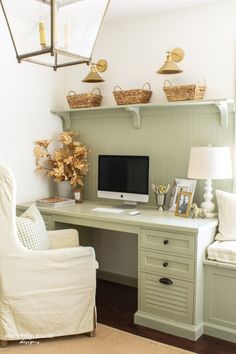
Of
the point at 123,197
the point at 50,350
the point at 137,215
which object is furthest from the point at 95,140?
the point at 50,350

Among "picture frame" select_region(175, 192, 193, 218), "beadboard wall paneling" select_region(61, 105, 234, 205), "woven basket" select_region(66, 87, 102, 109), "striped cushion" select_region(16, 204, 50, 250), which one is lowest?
"striped cushion" select_region(16, 204, 50, 250)

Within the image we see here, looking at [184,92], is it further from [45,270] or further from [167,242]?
[45,270]

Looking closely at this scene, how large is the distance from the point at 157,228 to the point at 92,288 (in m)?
0.61

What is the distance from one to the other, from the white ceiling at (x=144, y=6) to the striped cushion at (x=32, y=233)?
1805mm

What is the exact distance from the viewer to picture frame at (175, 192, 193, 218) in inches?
120

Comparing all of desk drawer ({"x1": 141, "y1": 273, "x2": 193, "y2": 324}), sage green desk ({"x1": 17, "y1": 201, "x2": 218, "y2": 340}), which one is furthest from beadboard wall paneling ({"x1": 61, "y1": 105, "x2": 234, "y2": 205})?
desk drawer ({"x1": 141, "y1": 273, "x2": 193, "y2": 324})

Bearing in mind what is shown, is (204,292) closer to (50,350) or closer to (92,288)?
(92,288)

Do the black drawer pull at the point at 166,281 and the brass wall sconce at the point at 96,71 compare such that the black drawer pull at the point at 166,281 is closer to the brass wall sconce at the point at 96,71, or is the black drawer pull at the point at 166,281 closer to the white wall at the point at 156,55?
the white wall at the point at 156,55

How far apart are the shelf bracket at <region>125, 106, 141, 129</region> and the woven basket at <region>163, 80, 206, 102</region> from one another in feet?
1.10

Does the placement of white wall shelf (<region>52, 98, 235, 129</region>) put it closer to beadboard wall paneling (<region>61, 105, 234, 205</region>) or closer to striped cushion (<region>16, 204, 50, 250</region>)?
beadboard wall paneling (<region>61, 105, 234, 205</region>)

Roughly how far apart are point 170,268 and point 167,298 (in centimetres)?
22

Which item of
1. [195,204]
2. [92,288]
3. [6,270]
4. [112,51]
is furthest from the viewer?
[112,51]

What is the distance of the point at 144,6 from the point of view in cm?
327

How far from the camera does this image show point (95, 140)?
153 inches
